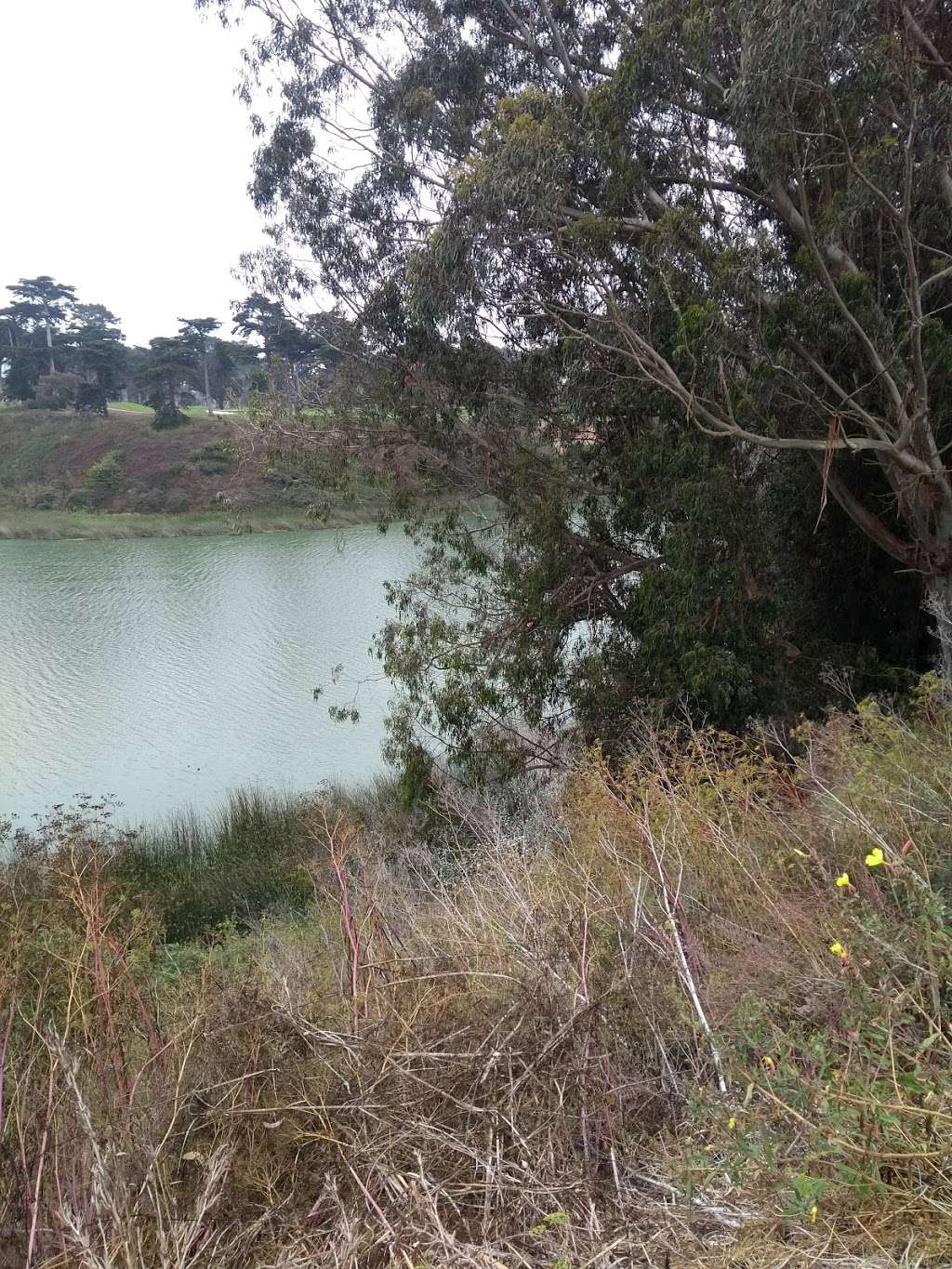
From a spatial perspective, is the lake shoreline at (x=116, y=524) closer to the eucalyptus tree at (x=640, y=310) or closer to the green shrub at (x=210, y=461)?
the green shrub at (x=210, y=461)

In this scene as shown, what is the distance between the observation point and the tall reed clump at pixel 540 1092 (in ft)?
5.69

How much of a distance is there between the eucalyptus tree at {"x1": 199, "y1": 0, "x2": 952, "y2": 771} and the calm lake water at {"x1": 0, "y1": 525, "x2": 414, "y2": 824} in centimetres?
281

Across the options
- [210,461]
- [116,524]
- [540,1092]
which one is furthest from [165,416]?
[540,1092]

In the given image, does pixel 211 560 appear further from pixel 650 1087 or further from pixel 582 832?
pixel 650 1087

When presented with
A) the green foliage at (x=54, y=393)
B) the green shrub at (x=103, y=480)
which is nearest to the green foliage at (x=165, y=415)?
the green shrub at (x=103, y=480)

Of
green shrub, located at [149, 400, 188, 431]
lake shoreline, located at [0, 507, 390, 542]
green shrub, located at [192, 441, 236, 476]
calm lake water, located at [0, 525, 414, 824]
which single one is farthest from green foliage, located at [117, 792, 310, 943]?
green shrub, located at [149, 400, 188, 431]

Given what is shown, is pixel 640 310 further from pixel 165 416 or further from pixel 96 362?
pixel 96 362

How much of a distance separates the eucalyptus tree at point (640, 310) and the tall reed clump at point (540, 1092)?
433 centimetres

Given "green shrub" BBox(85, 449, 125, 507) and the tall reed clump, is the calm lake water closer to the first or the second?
the tall reed clump

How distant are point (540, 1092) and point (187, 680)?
501 inches

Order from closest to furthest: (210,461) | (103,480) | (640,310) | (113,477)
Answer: (640,310) → (103,480) → (113,477) → (210,461)

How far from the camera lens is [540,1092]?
220 centimetres

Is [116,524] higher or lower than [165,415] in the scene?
lower

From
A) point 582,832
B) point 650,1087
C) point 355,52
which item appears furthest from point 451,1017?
point 355,52
